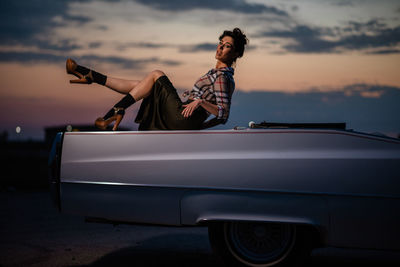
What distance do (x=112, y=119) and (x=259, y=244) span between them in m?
1.86

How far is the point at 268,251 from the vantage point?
405cm

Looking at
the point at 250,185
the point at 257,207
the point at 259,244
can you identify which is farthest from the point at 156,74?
the point at 259,244

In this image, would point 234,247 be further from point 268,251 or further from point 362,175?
point 362,175

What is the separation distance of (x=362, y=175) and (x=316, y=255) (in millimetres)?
2082

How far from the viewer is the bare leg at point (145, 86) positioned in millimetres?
4777

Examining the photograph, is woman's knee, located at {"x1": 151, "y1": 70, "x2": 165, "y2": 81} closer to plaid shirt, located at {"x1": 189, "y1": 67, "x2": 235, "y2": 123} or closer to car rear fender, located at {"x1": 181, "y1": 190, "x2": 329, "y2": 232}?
plaid shirt, located at {"x1": 189, "y1": 67, "x2": 235, "y2": 123}

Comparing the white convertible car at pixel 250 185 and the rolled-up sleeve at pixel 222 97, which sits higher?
the rolled-up sleeve at pixel 222 97

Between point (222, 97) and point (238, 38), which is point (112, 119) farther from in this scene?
point (238, 38)

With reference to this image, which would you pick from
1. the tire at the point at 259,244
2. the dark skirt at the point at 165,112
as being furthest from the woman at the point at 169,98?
the tire at the point at 259,244

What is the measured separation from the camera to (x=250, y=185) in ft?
12.4

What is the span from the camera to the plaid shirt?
15.1ft

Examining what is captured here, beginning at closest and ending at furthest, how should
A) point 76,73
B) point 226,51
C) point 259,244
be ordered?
point 259,244, point 76,73, point 226,51

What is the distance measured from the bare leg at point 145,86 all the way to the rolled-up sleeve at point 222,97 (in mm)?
658

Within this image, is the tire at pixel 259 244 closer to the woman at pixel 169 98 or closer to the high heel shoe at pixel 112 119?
the woman at pixel 169 98
